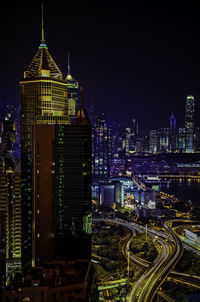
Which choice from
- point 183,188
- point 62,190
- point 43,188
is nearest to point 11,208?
point 43,188

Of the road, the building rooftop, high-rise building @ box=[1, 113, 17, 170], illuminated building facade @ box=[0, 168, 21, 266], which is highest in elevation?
the building rooftop

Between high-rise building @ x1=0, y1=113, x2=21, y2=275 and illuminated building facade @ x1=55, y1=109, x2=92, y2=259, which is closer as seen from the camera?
illuminated building facade @ x1=55, y1=109, x2=92, y2=259

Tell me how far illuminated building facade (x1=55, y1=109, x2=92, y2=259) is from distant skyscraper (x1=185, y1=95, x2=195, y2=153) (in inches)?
1203

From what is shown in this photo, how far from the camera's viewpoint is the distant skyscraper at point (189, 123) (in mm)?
34812

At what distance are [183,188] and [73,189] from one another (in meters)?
16.5

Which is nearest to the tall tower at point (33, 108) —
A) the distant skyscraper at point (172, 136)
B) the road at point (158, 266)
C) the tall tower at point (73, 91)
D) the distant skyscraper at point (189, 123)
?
the road at point (158, 266)

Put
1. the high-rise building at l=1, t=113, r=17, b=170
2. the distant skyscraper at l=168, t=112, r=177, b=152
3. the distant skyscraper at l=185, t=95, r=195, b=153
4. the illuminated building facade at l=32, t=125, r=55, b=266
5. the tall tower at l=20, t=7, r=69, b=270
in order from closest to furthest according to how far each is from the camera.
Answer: the illuminated building facade at l=32, t=125, r=55, b=266 → the tall tower at l=20, t=7, r=69, b=270 → the high-rise building at l=1, t=113, r=17, b=170 → the distant skyscraper at l=185, t=95, r=195, b=153 → the distant skyscraper at l=168, t=112, r=177, b=152

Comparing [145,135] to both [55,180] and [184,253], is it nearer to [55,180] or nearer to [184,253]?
[184,253]

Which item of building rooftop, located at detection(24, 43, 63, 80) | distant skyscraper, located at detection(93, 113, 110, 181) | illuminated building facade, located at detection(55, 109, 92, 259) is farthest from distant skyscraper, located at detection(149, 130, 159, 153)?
illuminated building facade, located at detection(55, 109, 92, 259)

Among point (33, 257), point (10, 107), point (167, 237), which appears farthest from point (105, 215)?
point (33, 257)

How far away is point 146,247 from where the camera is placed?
357 inches

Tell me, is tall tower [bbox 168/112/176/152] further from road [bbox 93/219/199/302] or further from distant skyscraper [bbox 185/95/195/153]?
road [bbox 93/219/199/302]

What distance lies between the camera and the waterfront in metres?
18.3

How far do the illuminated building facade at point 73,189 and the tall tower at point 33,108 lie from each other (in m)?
0.56
